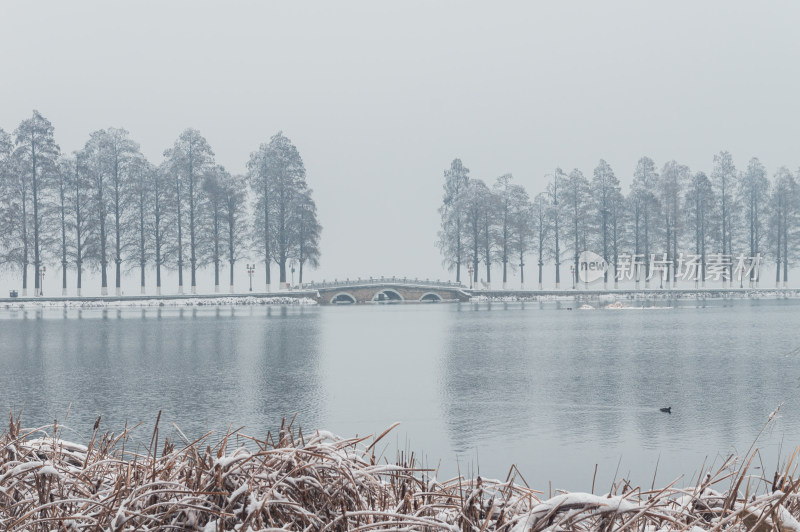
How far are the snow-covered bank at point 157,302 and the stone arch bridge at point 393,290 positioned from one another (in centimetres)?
438

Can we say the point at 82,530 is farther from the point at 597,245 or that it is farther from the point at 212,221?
the point at 597,245

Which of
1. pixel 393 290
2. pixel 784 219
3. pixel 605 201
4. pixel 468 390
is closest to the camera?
pixel 468 390

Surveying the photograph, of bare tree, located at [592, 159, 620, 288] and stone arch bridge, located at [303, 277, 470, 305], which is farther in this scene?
bare tree, located at [592, 159, 620, 288]

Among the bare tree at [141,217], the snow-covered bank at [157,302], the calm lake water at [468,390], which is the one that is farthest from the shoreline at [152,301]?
the calm lake water at [468,390]

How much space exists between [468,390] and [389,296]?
5572cm

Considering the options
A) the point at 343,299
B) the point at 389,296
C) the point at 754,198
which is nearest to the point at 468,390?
the point at 343,299

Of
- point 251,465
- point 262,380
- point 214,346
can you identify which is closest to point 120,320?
point 214,346

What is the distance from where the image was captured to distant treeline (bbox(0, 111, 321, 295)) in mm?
53062

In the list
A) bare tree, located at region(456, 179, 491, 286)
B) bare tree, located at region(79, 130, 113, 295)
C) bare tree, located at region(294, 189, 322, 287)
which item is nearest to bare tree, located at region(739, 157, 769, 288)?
bare tree, located at region(456, 179, 491, 286)

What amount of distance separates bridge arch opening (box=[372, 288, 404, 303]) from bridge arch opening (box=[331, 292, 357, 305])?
1.83 m

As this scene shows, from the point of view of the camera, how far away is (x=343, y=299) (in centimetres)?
6731

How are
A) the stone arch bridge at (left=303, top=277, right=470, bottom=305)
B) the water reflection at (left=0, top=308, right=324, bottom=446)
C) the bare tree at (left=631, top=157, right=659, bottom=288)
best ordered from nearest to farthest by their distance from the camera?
the water reflection at (left=0, top=308, right=324, bottom=446)
the stone arch bridge at (left=303, top=277, right=470, bottom=305)
the bare tree at (left=631, top=157, right=659, bottom=288)

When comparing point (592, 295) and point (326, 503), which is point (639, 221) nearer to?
point (592, 295)

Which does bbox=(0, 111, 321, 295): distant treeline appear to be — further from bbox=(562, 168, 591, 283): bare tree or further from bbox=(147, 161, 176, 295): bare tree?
bbox=(562, 168, 591, 283): bare tree
